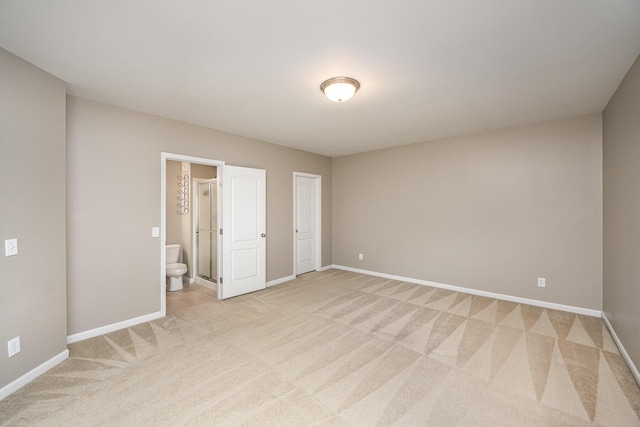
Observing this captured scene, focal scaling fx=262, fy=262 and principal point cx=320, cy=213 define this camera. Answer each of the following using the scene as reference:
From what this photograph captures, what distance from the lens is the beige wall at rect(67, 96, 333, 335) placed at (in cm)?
281

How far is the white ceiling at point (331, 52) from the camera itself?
1635 millimetres

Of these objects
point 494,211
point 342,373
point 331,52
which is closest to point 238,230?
point 342,373

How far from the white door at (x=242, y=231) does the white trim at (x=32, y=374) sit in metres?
1.86

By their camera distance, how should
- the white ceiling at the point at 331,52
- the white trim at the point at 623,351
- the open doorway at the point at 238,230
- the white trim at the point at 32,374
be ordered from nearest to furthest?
the white ceiling at the point at 331,52 < the white trim at the point at 32,374 < the white trim at the point at 623,351 < the open doorway at the point at 238,230

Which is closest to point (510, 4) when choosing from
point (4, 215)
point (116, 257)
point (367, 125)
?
point (367, 125)

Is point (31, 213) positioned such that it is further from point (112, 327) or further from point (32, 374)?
point (112, 327)

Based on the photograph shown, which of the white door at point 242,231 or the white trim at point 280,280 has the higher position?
the white door at point 242,231

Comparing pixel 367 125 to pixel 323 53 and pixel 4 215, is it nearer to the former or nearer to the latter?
pixel 323 53

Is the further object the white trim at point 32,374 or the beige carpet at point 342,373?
the white trim at point 32,374

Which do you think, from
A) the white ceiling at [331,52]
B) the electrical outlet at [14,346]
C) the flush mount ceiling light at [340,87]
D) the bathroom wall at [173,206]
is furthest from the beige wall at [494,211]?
the electrical outlet at [14,346]

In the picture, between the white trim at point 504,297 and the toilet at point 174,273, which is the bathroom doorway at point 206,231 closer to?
the toilet at point 174,273

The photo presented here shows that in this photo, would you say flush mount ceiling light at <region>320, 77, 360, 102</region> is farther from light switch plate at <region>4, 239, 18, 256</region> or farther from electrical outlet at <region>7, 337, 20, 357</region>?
electrical outlet at <region>7, 337, 20, 357</region>

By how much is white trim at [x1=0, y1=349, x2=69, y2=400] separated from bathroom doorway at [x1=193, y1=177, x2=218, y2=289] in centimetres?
231

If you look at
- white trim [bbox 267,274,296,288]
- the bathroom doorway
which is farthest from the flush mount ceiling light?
white trim [bbox 267,274,296,288]
